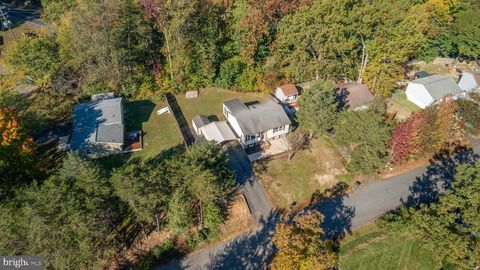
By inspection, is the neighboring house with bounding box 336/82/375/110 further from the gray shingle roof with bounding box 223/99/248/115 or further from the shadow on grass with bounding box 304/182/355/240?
the gray shingle roof with bounding box 223/99/248/115

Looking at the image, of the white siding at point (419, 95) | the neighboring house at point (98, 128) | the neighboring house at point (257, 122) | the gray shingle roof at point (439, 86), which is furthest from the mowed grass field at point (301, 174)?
the gray shingle roof at point (439, 86)

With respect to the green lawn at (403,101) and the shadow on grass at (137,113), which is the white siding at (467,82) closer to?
the green lawn at (403,101)

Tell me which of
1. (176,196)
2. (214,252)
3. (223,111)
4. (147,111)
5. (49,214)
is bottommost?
(214,252)

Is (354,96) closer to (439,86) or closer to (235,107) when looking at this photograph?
(439,86)

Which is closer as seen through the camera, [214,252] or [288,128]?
[214,252]

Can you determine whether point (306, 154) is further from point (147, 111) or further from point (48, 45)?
point (48, 45)

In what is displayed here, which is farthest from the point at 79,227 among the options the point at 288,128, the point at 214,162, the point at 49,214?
the point at 288,128

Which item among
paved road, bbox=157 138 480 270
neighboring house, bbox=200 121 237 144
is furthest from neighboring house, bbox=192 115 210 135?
paved road, bbox=157 138 480 270
